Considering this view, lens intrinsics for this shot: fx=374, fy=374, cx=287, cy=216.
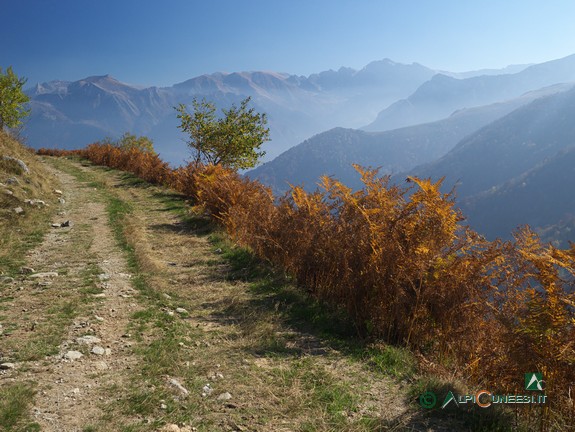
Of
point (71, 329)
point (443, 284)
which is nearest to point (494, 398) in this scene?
point (443, 284)

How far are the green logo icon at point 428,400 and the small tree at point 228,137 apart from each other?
2341cm

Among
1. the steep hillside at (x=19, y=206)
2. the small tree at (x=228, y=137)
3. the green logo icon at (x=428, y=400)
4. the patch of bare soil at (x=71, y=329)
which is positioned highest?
the small tree at (x=228, y=137)

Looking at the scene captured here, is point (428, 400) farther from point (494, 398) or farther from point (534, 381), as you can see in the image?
point (534, 381)

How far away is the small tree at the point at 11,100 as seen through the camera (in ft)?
110

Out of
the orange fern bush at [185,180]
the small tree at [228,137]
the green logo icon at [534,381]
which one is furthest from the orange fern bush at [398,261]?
the small tree at [228,137]

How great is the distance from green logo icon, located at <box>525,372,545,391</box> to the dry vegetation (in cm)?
7

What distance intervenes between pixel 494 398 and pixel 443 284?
1.72 metres

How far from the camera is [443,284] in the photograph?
205 inches

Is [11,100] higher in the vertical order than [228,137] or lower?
higher

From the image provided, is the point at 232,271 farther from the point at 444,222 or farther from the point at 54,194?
the point at 54,194

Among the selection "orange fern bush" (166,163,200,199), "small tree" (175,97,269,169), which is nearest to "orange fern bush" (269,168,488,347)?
"orange fern bush" (166,163,200,199)

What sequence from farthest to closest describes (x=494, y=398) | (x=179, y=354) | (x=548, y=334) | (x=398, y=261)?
1. (x=398, y=261)
2. (x=179, y=354)
3. (x=494, y=398)
4. (x=548, y=334)

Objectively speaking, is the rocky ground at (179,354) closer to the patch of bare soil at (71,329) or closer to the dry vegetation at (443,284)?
the patch of bare soil at (71,329)

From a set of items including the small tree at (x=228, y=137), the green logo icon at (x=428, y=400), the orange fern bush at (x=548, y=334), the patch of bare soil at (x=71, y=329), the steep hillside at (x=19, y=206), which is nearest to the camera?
the orange fern bush at (x=548, y=334)
